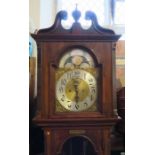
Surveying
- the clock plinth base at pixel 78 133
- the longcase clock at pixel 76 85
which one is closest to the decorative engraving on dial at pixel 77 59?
the longcase clock at pixel 76 85

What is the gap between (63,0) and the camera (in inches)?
61.4

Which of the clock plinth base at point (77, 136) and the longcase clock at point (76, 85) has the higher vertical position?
the longcase clock at point (76, 85)

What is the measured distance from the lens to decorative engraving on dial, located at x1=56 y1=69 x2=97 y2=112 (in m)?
0.97

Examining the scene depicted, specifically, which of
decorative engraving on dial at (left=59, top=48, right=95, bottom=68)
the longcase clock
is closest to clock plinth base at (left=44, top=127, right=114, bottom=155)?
the longcase clock

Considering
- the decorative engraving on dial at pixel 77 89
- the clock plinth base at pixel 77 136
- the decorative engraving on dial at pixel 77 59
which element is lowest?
the clock plinth base at pixel 77 136

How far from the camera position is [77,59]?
3.23 ft

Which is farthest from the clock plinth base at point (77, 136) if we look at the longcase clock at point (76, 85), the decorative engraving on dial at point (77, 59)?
the decorative engraving on dial at point (77, 59)

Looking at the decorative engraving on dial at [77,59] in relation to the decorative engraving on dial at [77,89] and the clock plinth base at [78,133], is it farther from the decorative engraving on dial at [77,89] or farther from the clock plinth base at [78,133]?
the clock plinth base at [78,133]

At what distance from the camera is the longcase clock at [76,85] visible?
947 mm

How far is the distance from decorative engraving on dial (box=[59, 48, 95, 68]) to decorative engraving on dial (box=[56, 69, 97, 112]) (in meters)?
0.02

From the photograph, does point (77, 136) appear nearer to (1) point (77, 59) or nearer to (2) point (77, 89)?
(2) point (77, 89)

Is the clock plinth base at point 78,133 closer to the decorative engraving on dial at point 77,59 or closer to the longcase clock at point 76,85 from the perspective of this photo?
the longcase clock at point 76,85
